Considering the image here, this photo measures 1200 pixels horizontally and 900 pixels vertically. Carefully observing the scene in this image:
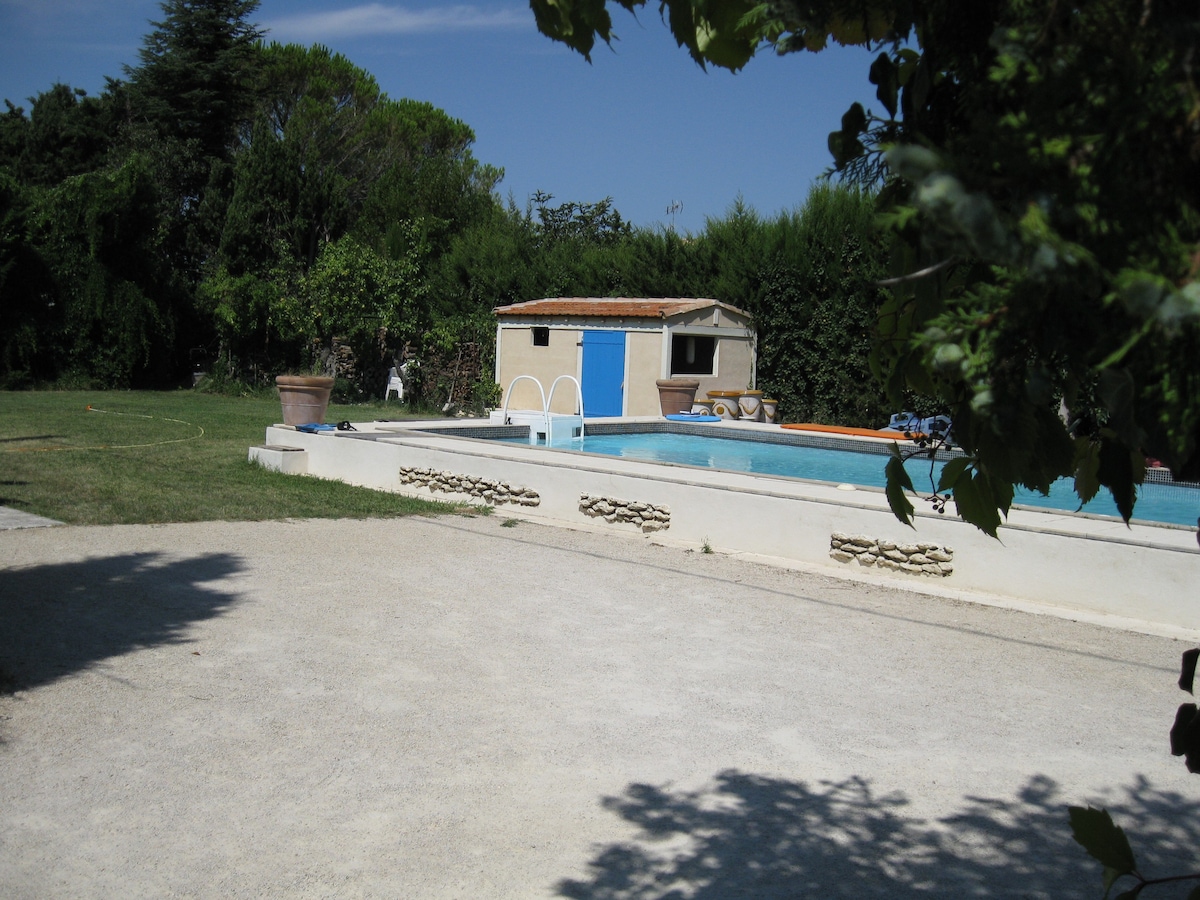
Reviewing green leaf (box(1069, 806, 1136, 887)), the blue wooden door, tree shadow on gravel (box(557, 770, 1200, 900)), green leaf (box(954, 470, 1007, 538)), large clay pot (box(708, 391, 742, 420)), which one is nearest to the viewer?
green leaf (box(1069, 806, 1136, 887))

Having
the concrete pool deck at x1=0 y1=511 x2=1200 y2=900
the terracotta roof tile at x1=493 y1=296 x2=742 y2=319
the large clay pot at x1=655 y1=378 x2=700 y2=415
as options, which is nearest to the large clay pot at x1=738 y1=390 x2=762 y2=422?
the large clay pot at x1=655 y1=378 x2=700 y2=415

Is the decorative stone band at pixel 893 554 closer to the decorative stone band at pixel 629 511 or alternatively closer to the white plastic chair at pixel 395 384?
the decorative stone band at pixel 629 511

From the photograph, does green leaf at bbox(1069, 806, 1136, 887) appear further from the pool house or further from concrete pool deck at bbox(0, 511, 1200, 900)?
the pool house

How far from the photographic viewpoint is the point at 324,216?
29.5 metres

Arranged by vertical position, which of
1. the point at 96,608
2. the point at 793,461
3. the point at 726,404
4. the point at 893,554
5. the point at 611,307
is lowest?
the point at 96,608

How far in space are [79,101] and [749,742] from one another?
41.4 metres

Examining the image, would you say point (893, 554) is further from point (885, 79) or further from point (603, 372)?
point (603, 372)

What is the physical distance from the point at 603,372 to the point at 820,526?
11.6 meters

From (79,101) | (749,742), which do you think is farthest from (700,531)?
(79,101)

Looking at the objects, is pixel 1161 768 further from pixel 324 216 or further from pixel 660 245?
pixel 324 216

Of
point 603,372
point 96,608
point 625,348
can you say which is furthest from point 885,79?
point 603,372

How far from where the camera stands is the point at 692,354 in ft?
69.9

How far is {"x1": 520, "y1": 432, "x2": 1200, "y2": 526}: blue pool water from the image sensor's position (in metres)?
12.1

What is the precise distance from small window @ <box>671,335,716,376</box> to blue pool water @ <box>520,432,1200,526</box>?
9.20 ft
